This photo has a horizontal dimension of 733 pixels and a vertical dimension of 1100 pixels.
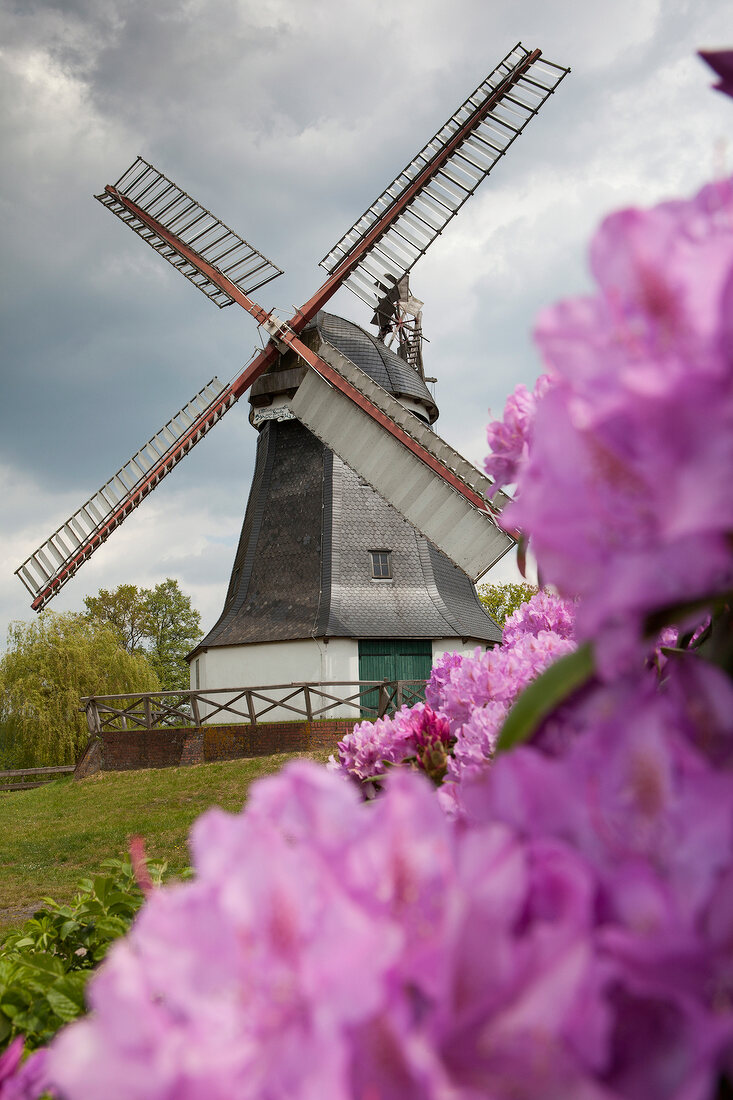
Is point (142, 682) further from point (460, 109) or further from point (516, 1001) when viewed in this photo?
point (516, 1001)

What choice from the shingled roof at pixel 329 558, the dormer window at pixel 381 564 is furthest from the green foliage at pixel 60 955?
the dormer window at pixel 381 564

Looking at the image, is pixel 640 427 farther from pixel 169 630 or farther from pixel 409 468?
pixel 169 630

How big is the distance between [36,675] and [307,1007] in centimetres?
3070

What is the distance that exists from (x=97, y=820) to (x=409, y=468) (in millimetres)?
8750

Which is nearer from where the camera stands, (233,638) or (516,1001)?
(516,1001)

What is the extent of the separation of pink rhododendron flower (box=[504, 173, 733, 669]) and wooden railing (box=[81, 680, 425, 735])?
56.9 ft

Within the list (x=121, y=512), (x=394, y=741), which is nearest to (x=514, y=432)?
(x=394, y=741)

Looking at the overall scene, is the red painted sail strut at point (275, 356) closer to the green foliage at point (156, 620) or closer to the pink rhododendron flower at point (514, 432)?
the pink rhododendron flower at point (514, 432)

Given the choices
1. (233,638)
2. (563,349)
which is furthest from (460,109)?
(563,349)

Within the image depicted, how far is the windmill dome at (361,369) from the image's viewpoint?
19969mm

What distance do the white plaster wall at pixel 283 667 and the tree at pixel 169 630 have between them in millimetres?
29775

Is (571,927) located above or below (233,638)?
below

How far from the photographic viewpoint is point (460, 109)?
1977 centimetres

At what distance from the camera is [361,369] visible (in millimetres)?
19859
